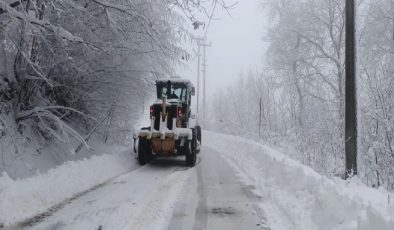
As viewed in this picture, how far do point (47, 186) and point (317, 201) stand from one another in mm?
5061

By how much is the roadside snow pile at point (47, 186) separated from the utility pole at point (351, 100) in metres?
5.67

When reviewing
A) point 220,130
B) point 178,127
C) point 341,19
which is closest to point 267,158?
point 178,127

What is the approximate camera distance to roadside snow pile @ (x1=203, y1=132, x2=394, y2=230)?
5.22 m

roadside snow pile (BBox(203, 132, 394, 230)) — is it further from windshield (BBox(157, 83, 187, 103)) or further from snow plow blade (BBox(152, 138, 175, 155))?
windshield (BBox(157, 83, 187, 103))

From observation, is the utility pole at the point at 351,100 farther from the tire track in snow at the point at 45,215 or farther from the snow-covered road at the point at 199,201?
the tire track in snow at the point at 45,215

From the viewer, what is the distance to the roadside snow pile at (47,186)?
7387 mm

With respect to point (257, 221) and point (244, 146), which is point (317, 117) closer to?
point (244, 146)

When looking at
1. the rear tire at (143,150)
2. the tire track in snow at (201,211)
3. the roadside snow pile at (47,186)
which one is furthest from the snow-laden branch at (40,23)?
the rear tire at (143,150)

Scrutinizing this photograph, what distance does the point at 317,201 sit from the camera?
705cm

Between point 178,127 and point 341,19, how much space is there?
14.1 meters

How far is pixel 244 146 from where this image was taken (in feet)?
63.5

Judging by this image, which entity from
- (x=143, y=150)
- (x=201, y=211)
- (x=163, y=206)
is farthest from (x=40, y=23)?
(x=143, y=150)

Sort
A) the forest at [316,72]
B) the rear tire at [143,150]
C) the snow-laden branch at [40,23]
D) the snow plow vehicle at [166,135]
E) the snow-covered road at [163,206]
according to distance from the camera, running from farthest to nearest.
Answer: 1. the rear tire at [143,150]
2. the snow plow vehicle at [166,135]
3. the forest at [316,72]
4. the snow-laden branch at [40,23]
5. the snow-covered road at [163,206]

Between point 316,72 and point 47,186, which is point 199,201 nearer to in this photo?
point 47,186
